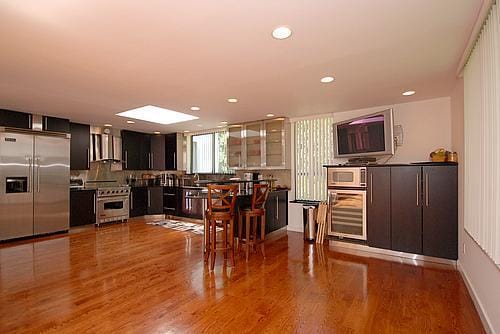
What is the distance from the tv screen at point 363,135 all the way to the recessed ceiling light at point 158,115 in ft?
9.70

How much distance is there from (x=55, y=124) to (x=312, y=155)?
536 centimetres

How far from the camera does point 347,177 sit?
4.24 meters

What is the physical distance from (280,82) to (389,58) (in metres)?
1.23

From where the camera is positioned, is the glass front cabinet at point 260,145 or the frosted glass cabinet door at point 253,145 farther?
the frosted glass cabinet door at point 253,145

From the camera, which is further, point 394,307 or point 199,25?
point 394,307

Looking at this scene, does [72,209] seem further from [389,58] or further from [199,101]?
[389,58]

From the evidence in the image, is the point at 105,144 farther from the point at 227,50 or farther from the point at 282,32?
the point at 282,32

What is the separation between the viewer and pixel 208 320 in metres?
2.16

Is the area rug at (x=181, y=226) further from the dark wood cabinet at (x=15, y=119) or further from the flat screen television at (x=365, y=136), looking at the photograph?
the dark wood cabinet at (x=15, y=119)

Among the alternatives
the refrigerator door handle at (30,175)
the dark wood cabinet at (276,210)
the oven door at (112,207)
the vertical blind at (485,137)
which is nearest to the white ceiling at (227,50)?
the vertical blind at (485,137)

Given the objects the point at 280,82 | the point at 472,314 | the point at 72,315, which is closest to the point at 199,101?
the point at 280,82

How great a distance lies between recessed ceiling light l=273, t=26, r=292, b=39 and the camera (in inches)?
80.7

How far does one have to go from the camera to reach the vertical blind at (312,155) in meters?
5.21

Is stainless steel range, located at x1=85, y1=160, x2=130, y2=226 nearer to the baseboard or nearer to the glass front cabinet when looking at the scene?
→ the glass front cabinet
